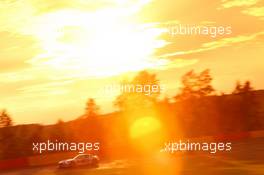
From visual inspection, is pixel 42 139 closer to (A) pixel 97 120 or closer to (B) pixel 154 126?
(A) pixel 97 120

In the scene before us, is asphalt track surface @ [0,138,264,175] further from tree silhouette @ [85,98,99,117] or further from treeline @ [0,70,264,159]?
tree silhouette @ [85,98,99,117]

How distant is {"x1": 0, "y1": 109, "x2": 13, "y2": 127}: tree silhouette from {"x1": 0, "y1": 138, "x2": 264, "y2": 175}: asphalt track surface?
1.52 m

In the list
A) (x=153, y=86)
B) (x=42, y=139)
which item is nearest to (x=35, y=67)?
(x=42, y=139)

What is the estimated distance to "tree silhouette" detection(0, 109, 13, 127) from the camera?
17.0m

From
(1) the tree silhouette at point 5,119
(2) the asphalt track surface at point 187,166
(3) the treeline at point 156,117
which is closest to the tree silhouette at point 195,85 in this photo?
(3) the treeline at point 156,117

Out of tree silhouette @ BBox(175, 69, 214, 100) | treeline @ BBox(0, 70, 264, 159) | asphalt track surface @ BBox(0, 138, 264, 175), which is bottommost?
asphalt track surface @ BBox(0, 138, 264, 175)

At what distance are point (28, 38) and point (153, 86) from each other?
11.1 feet

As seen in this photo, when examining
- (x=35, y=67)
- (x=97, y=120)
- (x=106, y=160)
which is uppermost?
(x=35, y=67)

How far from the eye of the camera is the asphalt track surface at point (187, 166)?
17.7 metres

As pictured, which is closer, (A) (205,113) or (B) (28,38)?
(B) (28,38)

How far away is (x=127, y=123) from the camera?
18000mm

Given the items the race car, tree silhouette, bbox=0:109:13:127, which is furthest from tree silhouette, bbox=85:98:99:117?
tree silhouette, bbox=0:109:13:127

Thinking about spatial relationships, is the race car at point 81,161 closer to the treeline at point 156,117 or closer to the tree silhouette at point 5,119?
the treeline at point 156,117

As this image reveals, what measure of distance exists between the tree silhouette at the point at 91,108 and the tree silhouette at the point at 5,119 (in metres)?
2.07
